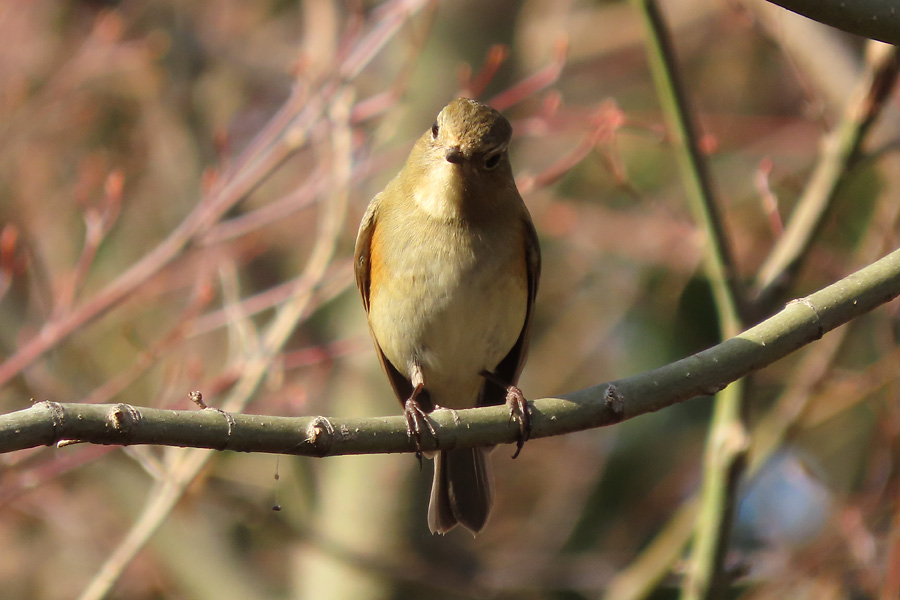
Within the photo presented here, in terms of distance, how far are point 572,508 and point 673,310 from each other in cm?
156

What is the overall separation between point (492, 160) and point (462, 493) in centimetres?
137

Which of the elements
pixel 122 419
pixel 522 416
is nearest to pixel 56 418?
pixel 122 419

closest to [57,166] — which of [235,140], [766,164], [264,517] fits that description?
[235,140]

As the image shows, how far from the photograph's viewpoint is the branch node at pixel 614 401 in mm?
2549

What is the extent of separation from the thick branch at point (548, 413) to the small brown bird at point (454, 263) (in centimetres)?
109

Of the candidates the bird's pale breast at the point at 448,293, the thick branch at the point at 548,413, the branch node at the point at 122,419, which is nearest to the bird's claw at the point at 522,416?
the thick branch at the point at 548,413

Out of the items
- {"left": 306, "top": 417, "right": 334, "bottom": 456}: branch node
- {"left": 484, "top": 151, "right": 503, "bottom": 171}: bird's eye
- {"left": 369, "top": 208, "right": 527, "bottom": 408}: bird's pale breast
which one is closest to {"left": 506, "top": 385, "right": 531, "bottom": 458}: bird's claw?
{"left": 306, "top": 417, "right": 334, "bottom": 456}: branch node

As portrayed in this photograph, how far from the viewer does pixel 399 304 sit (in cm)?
386

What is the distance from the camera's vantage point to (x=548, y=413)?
2621mm

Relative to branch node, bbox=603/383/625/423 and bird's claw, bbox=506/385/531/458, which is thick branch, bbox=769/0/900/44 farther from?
bird's claw, bbox=506/385/531/458

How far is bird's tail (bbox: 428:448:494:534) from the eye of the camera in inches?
163

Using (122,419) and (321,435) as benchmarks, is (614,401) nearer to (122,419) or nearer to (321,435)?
(321,435)

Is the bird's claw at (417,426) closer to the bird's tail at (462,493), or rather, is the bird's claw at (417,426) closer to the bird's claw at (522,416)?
the bird's claw at (522,416)

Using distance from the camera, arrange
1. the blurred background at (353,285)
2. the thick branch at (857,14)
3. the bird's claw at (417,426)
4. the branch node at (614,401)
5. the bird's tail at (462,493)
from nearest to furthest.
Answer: the thick branch at (857,14), the bird's claw at (417,426), the branch node at (614,401), the bird's tail at (462,493), the blurred background at (353,285)
